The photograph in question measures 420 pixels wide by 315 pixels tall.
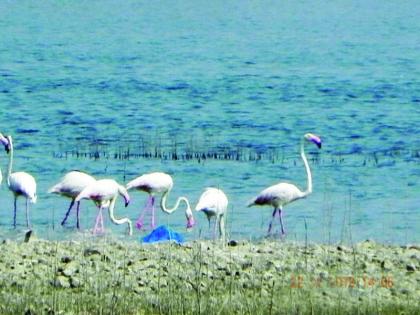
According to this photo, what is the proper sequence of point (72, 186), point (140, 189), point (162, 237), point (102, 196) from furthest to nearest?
→ point (140, 189) → point (72, 186) → point (102, 196) → point (162, 237)

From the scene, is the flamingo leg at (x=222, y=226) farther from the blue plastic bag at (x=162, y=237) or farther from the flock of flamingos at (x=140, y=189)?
the blue plastic bag at (x=162, y=237)

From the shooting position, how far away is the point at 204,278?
11336mm

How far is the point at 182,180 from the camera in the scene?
21109 millimetres

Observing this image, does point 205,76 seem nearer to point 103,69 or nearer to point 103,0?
point 103,69

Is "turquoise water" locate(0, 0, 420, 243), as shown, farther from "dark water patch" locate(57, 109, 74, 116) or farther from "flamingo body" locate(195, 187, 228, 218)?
"flamingo body" locate(195, 187, 228, 218)

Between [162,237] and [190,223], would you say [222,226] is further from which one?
[162,237]

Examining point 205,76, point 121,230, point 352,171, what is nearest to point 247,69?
point 205,76

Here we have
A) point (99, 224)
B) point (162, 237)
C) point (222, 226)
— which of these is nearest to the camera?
point (162, 237)

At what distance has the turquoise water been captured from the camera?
1906 cm
